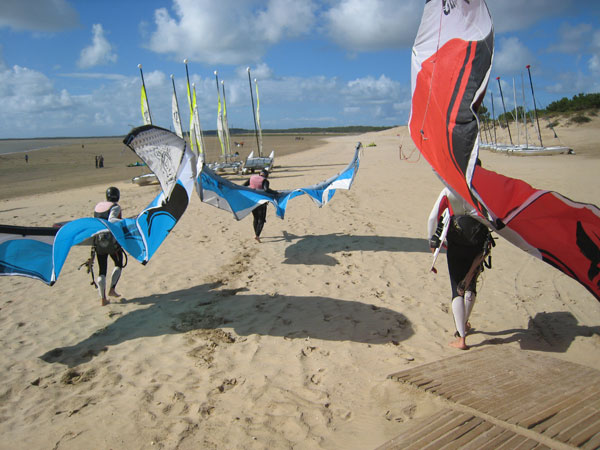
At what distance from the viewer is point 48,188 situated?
879 inches

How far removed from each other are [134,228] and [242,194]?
3561mm

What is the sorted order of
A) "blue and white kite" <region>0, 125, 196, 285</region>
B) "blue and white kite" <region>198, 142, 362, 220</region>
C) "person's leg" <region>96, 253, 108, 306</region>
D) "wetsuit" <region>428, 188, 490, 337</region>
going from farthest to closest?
"blue and white kite" <region>198, 142, 362, 220</region> → "person's leg" <region>96, 253, 108, 306</region> → "blue and white kite" <region>0, 125, 196, 285</region> → "wetsuit" <region>428, 188, 490, 337</region>

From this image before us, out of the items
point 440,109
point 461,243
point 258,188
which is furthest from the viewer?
point 258,188

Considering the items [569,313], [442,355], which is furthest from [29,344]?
[569,313]

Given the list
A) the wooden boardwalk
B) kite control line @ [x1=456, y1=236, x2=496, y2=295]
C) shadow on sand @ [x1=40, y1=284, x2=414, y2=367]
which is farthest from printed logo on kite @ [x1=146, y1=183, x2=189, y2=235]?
kite control line @ [x1=456, y1=236, x2=496, y2=295]

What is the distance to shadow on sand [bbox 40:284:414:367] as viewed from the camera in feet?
16.3

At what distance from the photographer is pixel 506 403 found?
3359 millimetres

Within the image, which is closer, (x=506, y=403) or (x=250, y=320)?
(x=506, y=403)

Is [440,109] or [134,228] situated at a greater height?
[440,109]

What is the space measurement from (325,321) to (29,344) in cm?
357

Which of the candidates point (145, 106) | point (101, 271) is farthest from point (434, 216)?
point (145, 106)

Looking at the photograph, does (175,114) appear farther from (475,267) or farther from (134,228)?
(475,267)

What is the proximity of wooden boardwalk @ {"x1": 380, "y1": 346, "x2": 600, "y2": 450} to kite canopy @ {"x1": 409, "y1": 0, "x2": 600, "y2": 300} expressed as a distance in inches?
34.6

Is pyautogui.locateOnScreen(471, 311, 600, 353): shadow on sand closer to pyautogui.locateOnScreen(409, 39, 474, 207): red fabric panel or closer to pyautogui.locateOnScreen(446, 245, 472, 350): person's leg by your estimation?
pyautogui.locateOnScreen(446, 245, 472, 350): person's leg
